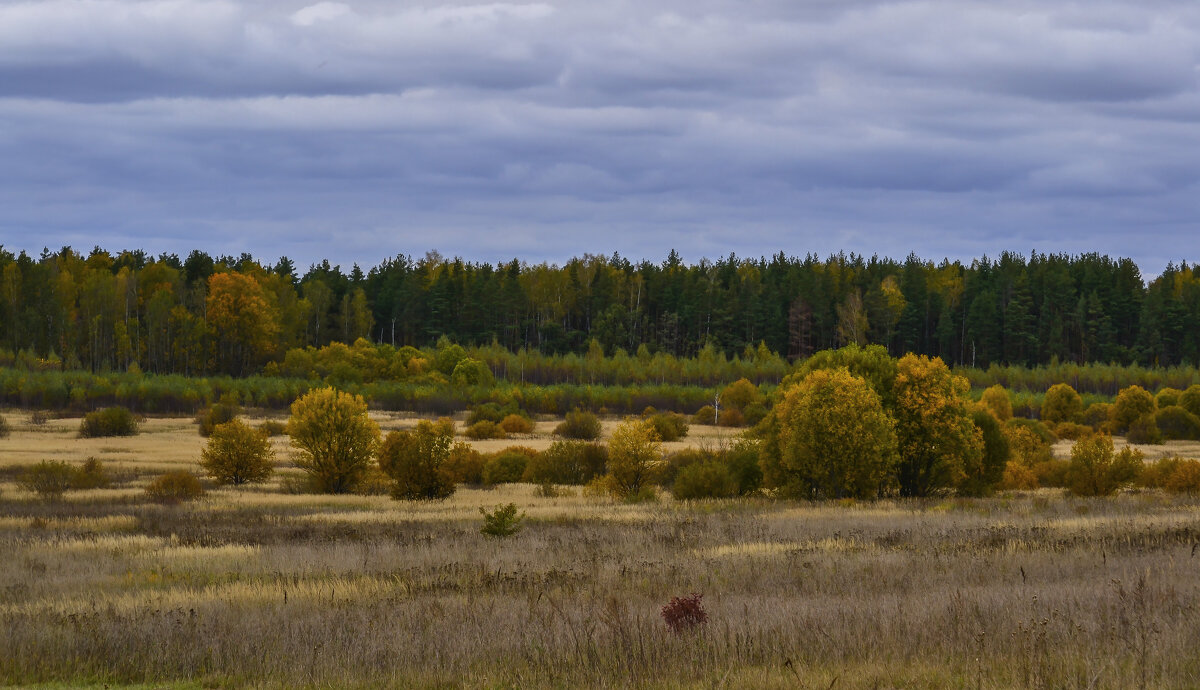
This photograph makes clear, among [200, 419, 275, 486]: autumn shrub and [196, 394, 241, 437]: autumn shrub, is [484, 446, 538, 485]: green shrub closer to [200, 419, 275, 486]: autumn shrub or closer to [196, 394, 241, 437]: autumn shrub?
[200, 419, 275, 486]: autumn shrub

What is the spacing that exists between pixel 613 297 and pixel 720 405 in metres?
63.6

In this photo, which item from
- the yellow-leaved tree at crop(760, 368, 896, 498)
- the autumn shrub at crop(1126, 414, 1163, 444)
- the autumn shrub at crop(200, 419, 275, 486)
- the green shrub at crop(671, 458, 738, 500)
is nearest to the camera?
the yellow-leaved tree at crop(760, 368, 896, 498)

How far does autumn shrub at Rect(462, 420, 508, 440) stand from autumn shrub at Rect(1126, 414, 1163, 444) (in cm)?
4771

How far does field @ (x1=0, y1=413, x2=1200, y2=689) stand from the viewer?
10.5 meters

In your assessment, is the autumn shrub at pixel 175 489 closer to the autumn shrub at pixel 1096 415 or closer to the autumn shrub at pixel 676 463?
the autumn shrub at pixel 676 463

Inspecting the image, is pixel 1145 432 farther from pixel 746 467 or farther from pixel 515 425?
pixel 515 425

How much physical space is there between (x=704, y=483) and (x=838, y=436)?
19.7ft

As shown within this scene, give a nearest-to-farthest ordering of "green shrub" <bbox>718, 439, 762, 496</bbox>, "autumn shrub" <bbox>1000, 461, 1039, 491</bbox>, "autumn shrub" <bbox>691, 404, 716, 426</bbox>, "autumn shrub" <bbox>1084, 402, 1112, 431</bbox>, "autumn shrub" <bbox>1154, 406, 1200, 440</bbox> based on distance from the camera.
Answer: "green shrub" <bbox>718, 439, 762, 496</bbox> → "autumn shrub" <bbox>1000, 461, 1039, 491</bbox> → "autumn shrub" <bbox>1154, 406, 1200, 440</bbox> → "autumn shrub" <bbox>1084, 402, 1112, 431</bbox> → "autumn shrub" <bbox>691, 404, 716, 426</bbox>

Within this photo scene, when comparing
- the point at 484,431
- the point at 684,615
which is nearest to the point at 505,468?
the point at 484,431

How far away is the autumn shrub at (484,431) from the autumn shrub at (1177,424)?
5204cm

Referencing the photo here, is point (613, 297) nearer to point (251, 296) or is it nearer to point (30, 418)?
point (251, 296)

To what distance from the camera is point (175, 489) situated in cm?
4359

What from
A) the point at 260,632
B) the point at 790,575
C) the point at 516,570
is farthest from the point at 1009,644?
the point at 516,570

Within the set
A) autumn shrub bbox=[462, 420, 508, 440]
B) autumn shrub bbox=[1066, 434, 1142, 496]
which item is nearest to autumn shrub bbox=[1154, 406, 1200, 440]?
autumn shrub bbox=[1066, 434, 1142, 496]
